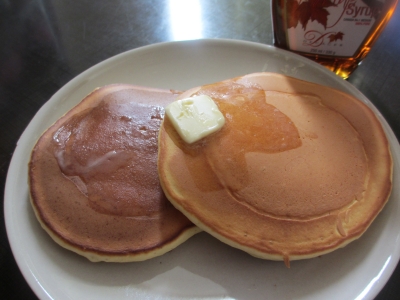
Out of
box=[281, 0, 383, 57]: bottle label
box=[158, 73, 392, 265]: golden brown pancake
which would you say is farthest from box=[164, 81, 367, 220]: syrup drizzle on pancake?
box=[281, 0, 383, 57]: bottle label

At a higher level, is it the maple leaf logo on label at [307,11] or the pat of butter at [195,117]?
the maple leaf logo on label at [307,11]

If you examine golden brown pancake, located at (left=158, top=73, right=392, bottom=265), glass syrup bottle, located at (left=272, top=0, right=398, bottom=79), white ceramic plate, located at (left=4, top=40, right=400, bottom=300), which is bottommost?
white ceramic plate, located at (left=4, top=40, right=400, bottom=300)

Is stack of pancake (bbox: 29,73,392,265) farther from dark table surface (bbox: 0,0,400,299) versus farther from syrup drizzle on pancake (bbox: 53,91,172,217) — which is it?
dark table surface (bbox: 0,0,400,299)

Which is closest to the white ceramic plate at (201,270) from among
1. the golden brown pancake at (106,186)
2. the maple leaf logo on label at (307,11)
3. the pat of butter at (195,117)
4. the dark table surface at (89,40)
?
the golden brown pancake at (106,186)

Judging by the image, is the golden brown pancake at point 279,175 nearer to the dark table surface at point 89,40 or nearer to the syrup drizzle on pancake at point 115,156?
the syrup drizzle on pancake at point 115,156

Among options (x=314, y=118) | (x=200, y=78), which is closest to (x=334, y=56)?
(x=314, y=118)

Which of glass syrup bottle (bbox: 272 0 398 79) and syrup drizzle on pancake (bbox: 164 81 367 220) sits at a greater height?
glass syrup bottle (bbox: 272 0 398 79)
